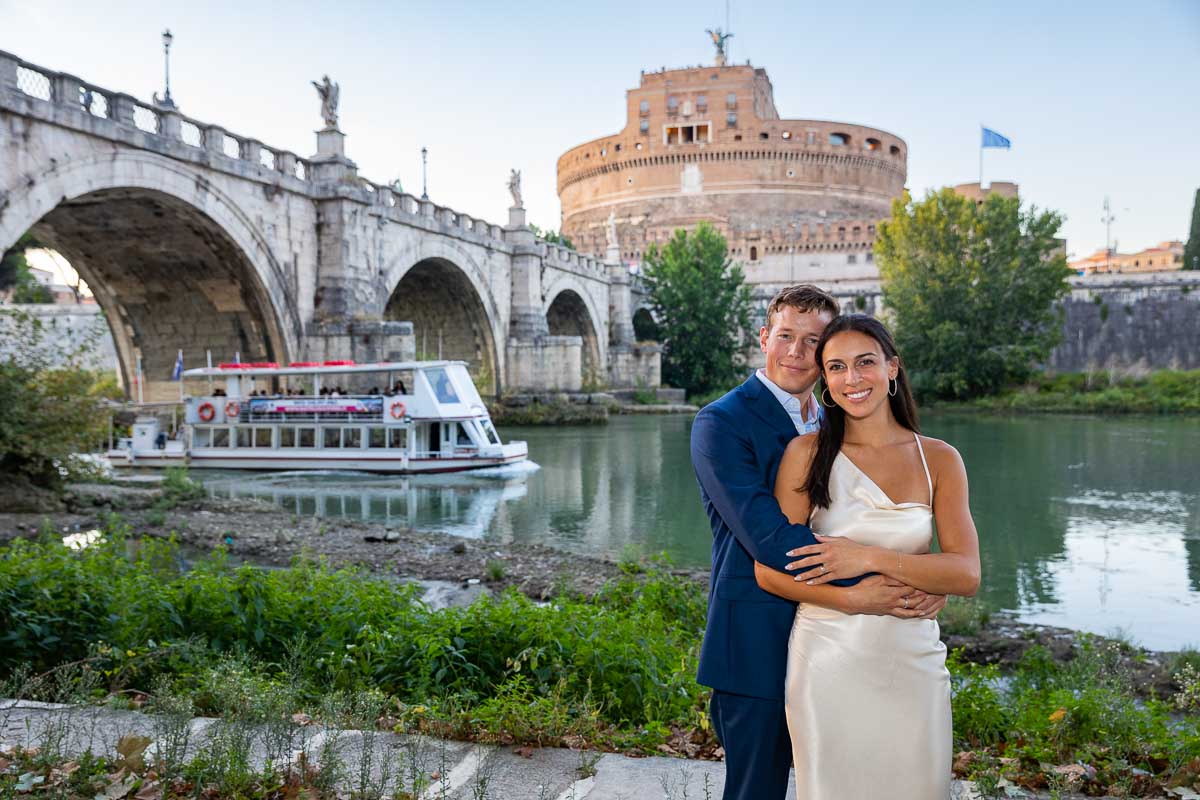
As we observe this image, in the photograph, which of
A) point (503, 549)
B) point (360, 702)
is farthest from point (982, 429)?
point (360, 702)

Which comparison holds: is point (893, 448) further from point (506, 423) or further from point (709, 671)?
point (506, 423)

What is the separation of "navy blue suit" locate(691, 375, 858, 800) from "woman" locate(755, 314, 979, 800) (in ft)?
0.17

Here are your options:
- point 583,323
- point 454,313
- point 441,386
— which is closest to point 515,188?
point 454,313

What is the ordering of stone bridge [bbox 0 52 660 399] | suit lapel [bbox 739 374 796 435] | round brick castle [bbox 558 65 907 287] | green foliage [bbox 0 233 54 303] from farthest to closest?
round brick castle [bbox 558 65 907 287] → green foliage [bbox 0 233 54 303] → stone bridge [bbox 0 52 660 399] → suit lapel [bbox 739 374 796 435]

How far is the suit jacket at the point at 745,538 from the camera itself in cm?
232

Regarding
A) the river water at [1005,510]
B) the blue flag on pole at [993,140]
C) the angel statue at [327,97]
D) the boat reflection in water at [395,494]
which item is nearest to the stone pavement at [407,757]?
the river water at [1005,510]

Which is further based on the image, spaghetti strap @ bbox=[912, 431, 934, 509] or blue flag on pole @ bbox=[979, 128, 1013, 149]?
blue flag on pole @ bbox=[979, 128, 1013, 149]

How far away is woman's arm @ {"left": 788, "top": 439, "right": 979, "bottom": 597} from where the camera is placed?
7.25 ft

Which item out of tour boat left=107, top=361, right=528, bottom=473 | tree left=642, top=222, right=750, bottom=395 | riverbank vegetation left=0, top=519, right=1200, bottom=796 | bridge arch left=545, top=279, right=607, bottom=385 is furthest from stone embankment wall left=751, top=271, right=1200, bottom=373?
riverbank vegetation left=0, top=519, right=1200, bottom=796

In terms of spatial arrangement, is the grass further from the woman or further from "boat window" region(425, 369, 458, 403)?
the woman

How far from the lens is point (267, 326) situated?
2167 centimetres

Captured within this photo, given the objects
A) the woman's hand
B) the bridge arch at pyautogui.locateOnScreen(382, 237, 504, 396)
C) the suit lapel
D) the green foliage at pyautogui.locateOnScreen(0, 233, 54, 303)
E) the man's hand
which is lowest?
the man's hand

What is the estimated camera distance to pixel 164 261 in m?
21.0

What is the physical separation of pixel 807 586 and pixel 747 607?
0.22 metres
